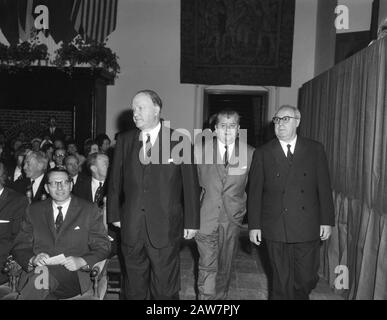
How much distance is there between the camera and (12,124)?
30.2 ft

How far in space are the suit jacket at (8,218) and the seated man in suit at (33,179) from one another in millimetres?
1127

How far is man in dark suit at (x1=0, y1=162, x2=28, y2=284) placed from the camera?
10.3 feet

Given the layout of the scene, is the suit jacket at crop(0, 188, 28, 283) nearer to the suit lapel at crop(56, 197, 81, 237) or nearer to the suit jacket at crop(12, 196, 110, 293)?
the suit jacket at crop(12, 196, 110, 293)

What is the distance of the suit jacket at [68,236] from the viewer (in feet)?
9.58

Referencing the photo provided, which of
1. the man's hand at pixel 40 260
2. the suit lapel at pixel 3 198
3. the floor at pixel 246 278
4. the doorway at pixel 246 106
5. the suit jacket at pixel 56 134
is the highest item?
the doorway at pixel 246 106

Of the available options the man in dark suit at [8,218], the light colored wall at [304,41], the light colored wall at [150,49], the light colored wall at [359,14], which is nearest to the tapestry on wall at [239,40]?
the light colored wall at [304,41]

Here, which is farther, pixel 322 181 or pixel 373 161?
pixel 373 161

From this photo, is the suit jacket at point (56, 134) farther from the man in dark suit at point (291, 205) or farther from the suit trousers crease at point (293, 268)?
Answer: the suit trousers crease at point (293, 268)

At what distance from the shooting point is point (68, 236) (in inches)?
A: 116

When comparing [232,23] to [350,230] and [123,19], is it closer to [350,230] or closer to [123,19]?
[123,19]

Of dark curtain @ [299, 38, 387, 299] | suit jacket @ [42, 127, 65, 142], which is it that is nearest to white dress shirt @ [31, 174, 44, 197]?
dark curtain @ [299, 38, 387, 299]

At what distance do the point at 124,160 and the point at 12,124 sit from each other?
7068mm

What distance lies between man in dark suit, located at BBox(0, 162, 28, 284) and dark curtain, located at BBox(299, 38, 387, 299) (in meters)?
2.88
